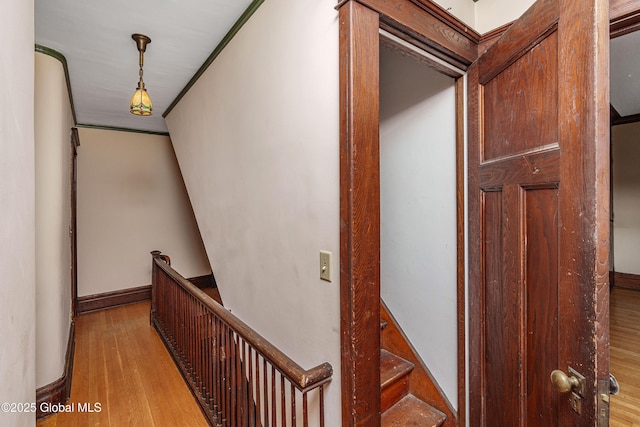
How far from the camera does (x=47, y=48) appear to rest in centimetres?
213

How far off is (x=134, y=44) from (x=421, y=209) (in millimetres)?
2294

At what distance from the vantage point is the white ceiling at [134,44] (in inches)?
68.0

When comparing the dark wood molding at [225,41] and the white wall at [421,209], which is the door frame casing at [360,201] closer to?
the white wall at [421,209]

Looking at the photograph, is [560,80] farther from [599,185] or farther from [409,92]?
[409,92]

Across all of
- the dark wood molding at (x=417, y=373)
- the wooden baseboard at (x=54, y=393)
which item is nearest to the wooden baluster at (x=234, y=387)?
the dark wood molding at (x=417, y=373)

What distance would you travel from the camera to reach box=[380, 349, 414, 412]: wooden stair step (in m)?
1.66

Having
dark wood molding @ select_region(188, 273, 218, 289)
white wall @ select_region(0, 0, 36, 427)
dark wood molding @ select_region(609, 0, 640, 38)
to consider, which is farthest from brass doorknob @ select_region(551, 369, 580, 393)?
dark wood molding @ select_region(188, 273, 218, 289)

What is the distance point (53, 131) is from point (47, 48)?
1.94 ft

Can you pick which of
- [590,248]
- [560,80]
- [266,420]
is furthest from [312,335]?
[560,80]

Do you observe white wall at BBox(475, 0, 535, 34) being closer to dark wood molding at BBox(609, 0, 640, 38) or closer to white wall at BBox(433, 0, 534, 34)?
white wall at BBox(433, 0, 534, 34)

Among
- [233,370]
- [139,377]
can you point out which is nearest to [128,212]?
[139,377]

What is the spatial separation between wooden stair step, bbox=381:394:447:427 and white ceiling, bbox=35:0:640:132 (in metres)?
2.48

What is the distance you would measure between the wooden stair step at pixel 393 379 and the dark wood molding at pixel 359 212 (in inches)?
22.9

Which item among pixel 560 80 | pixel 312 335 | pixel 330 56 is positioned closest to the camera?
pixel 560 80
